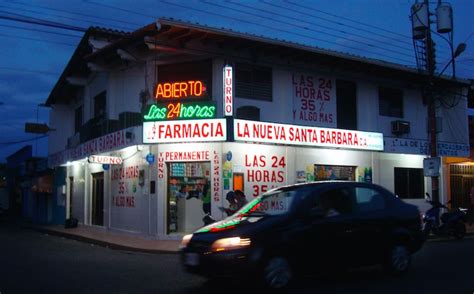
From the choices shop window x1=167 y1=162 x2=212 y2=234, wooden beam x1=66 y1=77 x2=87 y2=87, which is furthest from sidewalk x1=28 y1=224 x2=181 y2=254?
wooden beam x1=66 y1=77 x2=87 y2=87

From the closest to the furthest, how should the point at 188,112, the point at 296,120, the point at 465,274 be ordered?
the point at 465,274, the point at 188,112, the point at 296,120

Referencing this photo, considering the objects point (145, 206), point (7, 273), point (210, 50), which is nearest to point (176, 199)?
point (145, 206)

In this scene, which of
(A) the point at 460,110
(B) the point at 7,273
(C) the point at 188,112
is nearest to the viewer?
(B) the point at 7,273

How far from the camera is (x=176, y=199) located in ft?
56.9

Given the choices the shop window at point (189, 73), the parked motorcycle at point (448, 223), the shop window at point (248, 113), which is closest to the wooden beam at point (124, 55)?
the shop window at point (189, 73)

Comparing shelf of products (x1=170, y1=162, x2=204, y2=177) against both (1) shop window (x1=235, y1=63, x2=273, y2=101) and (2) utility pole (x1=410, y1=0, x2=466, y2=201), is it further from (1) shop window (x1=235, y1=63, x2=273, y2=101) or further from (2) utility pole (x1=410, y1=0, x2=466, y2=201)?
(2) utility pole (x1=410, y1=0, x2=466, y2=201)

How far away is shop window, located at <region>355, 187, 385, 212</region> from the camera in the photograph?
8898 millimetres

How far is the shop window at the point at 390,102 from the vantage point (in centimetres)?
2155

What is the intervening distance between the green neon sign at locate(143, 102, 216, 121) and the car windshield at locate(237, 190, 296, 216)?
7.37 metres

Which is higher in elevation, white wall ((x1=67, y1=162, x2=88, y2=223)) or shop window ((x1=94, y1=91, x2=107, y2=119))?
shop window ((x1=94, y1=91, x2=107, y2=119))

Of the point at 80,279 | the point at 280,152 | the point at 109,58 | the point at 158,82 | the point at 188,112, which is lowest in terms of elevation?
the point at 80,279

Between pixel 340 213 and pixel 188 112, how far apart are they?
8733 mm

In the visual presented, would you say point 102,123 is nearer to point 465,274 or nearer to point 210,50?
point 210,50

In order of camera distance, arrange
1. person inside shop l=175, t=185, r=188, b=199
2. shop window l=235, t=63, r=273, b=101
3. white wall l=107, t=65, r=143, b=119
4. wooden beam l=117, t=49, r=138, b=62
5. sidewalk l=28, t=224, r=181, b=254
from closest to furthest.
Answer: sidewalk l=28, t=224, r=181, b=254 → person inside shop l=175, t=185, r=188, b=199 → shop window l=235, t=63, r=273, b=101 → wooden beam l=117, t=49, r=138, b=62 → white wall l=107, t=65, r=143, b=119
